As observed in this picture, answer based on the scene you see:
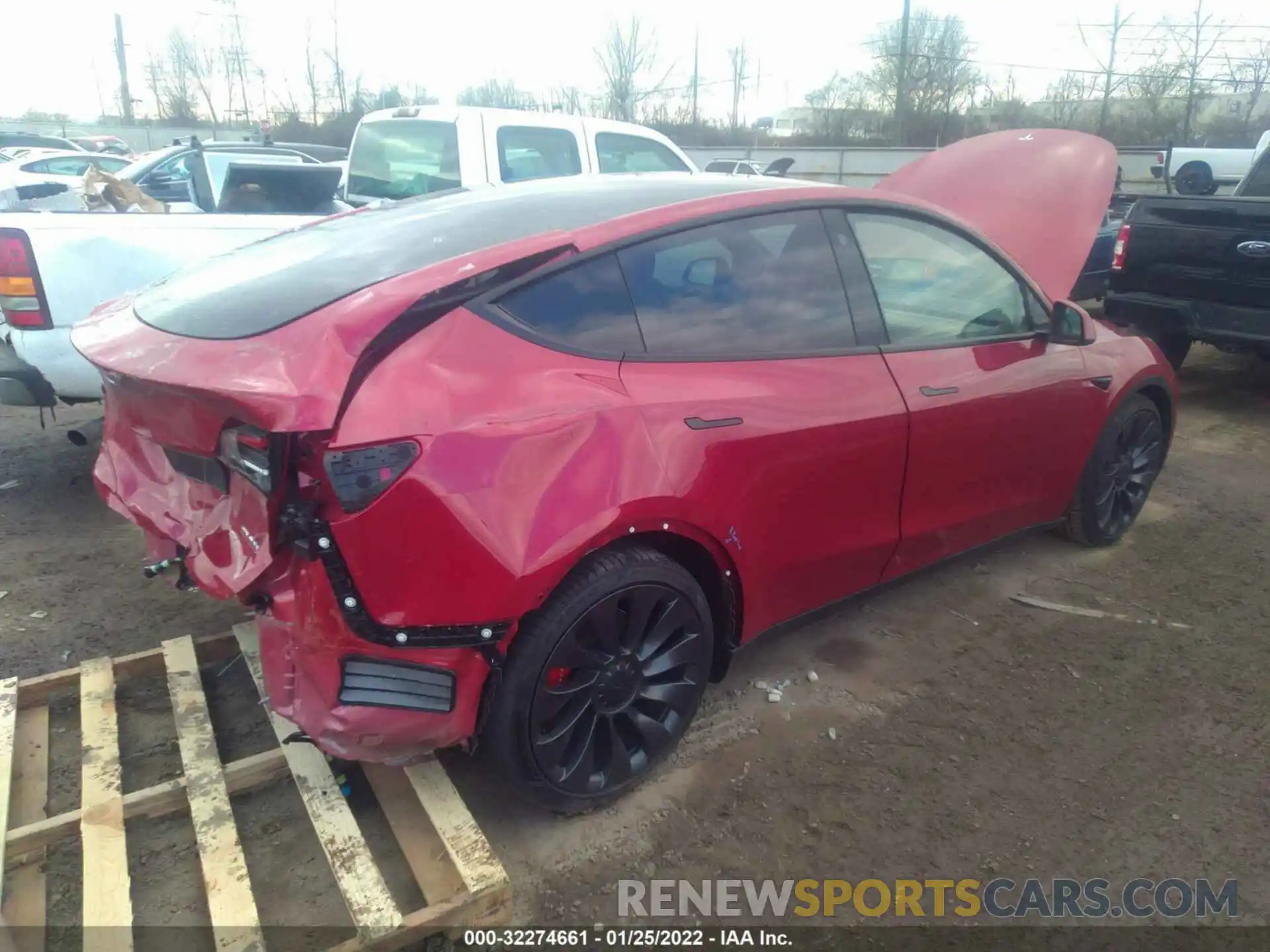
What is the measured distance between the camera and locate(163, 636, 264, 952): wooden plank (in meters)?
1.95

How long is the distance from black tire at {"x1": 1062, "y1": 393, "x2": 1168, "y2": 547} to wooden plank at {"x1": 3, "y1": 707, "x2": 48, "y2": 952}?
3.94 metres

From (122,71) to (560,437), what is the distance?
184ft

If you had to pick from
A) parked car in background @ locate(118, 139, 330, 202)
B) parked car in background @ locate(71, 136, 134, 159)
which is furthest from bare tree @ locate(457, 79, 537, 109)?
parked car in background @ locate(118, 139, 330, 202)

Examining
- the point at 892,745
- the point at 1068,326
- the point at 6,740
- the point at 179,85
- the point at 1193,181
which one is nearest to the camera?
the point at 6,740

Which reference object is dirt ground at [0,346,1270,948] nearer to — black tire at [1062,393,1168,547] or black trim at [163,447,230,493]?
black tire at [1062,393,1168,547]

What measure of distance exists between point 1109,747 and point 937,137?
30382mm

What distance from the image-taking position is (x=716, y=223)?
2650 millimetres

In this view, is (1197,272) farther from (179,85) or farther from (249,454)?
(179,85)

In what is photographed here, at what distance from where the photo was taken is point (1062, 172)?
4363 millimetres

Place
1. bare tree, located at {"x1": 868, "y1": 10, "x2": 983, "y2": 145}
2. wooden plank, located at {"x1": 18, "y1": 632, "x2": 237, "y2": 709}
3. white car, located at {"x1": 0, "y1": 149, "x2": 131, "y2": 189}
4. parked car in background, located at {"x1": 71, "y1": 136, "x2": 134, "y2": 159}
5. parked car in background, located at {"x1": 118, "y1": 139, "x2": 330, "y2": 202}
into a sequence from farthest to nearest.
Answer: bare tree, located at {"x1": 868, "y1": 10, "x2": 983, "y2": 145}, parked car in background, located at {"x1": 71, "y1": 136, "x2": 134, "y2": 159}, white car, located at {"x1": 0, "y1": 149, "x2": 131, "y2": 189}, parked car in background, located at {"x1": 118, "y1": 139, "x2": 330, "y2": 202}, wooden plank, located at {"x1": 18, "y1": 632, "x2": 237, "y2": 709}

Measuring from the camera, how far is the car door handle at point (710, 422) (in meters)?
2.39

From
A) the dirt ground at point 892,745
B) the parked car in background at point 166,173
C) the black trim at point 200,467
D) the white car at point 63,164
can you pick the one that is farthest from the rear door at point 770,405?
the white car at point 63,164

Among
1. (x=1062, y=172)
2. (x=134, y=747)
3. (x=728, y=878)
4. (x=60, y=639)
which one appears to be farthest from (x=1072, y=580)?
(x=60, y=639)

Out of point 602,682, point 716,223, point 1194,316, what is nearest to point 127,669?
point 602,682
